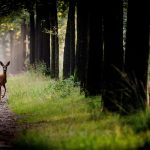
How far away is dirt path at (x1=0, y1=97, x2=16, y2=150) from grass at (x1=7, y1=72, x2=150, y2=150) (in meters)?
0.21

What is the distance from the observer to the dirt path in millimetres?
11249

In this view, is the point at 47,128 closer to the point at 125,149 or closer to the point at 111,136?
the point at 111,136

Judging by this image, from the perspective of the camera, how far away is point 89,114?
14.5 metres

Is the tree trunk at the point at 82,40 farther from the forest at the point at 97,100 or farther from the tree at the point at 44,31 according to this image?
the tree at the point at 44,31

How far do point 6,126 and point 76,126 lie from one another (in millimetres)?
3295

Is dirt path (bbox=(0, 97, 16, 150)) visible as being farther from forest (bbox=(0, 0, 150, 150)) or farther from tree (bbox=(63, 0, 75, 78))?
tree (bbox=(63, 0, 75, 78))

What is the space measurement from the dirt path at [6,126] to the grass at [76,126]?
214 mm

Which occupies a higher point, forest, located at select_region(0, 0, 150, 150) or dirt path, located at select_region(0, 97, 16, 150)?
forest, located at select_region(0, 0, 150, 150)

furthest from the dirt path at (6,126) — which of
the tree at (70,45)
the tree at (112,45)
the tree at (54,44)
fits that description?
the tree at (54,44)

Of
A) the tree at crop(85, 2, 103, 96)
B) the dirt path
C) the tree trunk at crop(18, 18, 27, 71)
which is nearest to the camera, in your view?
the dirt path

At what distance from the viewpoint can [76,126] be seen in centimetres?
1205

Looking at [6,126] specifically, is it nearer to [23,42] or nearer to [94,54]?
[94,54]

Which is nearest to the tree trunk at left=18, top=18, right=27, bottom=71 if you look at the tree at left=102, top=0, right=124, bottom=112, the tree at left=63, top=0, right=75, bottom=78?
the tree at left=63, top=0, right=75, bottom=78

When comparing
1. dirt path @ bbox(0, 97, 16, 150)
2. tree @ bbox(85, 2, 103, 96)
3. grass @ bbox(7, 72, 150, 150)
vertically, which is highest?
tree @ bbox(85, 2, 103, 96)
